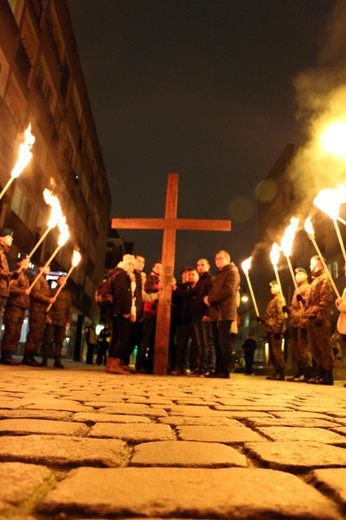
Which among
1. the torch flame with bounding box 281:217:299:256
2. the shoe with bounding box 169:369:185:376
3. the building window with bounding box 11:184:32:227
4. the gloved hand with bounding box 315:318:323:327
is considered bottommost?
the shoe with bounding box 169:369:185:376

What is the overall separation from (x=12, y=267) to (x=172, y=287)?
13941mm

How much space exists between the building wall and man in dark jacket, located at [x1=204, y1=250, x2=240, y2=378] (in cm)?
609

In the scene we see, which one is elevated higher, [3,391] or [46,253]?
[46,253]

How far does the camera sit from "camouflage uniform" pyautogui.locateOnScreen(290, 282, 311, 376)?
30.7 ft

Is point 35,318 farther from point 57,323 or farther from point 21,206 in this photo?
point 21,206

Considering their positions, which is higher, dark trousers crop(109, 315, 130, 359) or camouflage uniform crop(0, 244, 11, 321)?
camouflage uniform crop(0, 244, 11, 321)

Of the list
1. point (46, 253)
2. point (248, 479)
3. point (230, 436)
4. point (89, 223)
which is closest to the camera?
point (248, 479)

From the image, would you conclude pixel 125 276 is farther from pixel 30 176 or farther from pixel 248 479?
pixel 30 176

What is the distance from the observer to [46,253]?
1097 inches

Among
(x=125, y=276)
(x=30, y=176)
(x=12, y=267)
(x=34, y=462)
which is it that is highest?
(x=30, y=176)

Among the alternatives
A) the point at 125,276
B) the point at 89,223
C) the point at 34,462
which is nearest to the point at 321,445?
the point at 34,462

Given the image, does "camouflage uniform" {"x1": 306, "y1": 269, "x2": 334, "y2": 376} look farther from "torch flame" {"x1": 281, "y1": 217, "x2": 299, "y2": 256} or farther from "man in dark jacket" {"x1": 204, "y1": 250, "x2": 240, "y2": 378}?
"man in dark jacket" {"x1": 204, "y1": 250, "x2": 240, "y2": 378}

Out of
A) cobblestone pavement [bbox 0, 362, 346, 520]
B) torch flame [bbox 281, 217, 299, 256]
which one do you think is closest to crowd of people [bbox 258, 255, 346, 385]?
torch flame [bbox 281, 217, 299, 256]

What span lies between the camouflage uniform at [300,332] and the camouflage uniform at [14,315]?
218 inches
